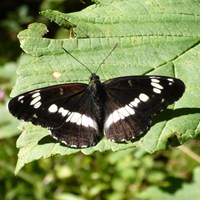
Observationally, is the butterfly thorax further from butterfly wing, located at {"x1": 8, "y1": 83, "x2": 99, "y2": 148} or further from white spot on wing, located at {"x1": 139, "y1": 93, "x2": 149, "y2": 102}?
white spot on wing, located at {"x1": 139, "y1": 93, "x2": 149, "y2": 102}

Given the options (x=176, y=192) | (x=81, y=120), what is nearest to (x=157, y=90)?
(x=81, y=120)

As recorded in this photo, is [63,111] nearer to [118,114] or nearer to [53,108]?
[53,108]

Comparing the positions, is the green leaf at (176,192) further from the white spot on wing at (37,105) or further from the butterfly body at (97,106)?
the white spot on wing at (37,105)

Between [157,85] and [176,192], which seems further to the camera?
[176,192]

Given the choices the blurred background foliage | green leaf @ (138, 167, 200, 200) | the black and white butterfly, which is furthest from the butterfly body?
the blurred background foliage

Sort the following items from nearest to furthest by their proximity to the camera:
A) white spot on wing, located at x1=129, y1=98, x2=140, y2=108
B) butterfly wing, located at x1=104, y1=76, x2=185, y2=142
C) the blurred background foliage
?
butterfly wing, located at x1=104, y1=76, x2=185, y2=142 < white spot on wing, located at x1=129, y1=98, x2=140, y2=108 < the blurred background foliage

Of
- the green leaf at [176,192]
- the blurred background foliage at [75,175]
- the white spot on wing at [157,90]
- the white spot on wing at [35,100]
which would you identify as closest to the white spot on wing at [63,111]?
the white spot on wing at [35,100]

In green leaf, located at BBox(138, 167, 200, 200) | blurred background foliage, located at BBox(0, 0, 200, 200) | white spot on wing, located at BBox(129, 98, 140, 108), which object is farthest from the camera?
blurred background foliage, located at BBox(0, 0, 200, 200)
